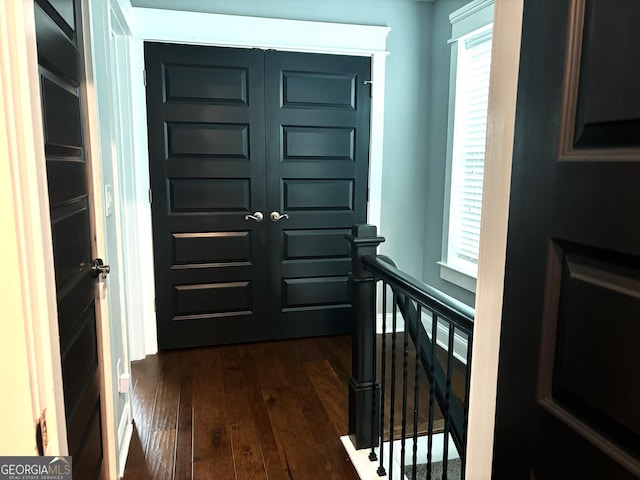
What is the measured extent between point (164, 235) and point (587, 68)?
115 inches

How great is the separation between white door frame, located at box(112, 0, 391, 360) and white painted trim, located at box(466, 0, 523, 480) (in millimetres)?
2468

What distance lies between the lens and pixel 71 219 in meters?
1.29

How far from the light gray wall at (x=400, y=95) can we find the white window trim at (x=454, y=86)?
0.92ft

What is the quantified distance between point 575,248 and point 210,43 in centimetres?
288

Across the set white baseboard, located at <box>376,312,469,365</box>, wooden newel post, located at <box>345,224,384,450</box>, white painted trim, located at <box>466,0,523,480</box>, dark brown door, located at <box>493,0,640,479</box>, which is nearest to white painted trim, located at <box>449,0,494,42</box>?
wooden newel post, located at <box>345,224,384,450</box>

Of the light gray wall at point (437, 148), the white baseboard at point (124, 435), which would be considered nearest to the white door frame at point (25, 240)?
the white baseboard at point (124, 435)

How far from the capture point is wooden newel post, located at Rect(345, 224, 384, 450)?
204 centimetres

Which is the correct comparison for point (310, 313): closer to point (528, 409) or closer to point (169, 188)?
point (169, 188)

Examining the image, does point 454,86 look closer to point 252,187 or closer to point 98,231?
point 252,187

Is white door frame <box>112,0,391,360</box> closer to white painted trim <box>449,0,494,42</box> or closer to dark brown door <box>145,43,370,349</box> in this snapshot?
dark brown door <box>145,43,370,349</box>

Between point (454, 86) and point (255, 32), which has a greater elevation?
point (255, 32)

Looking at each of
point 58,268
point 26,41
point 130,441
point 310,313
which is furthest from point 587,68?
point 310,313

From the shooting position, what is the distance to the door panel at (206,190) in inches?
121

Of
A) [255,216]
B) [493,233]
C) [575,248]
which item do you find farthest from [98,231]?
[255,216]
